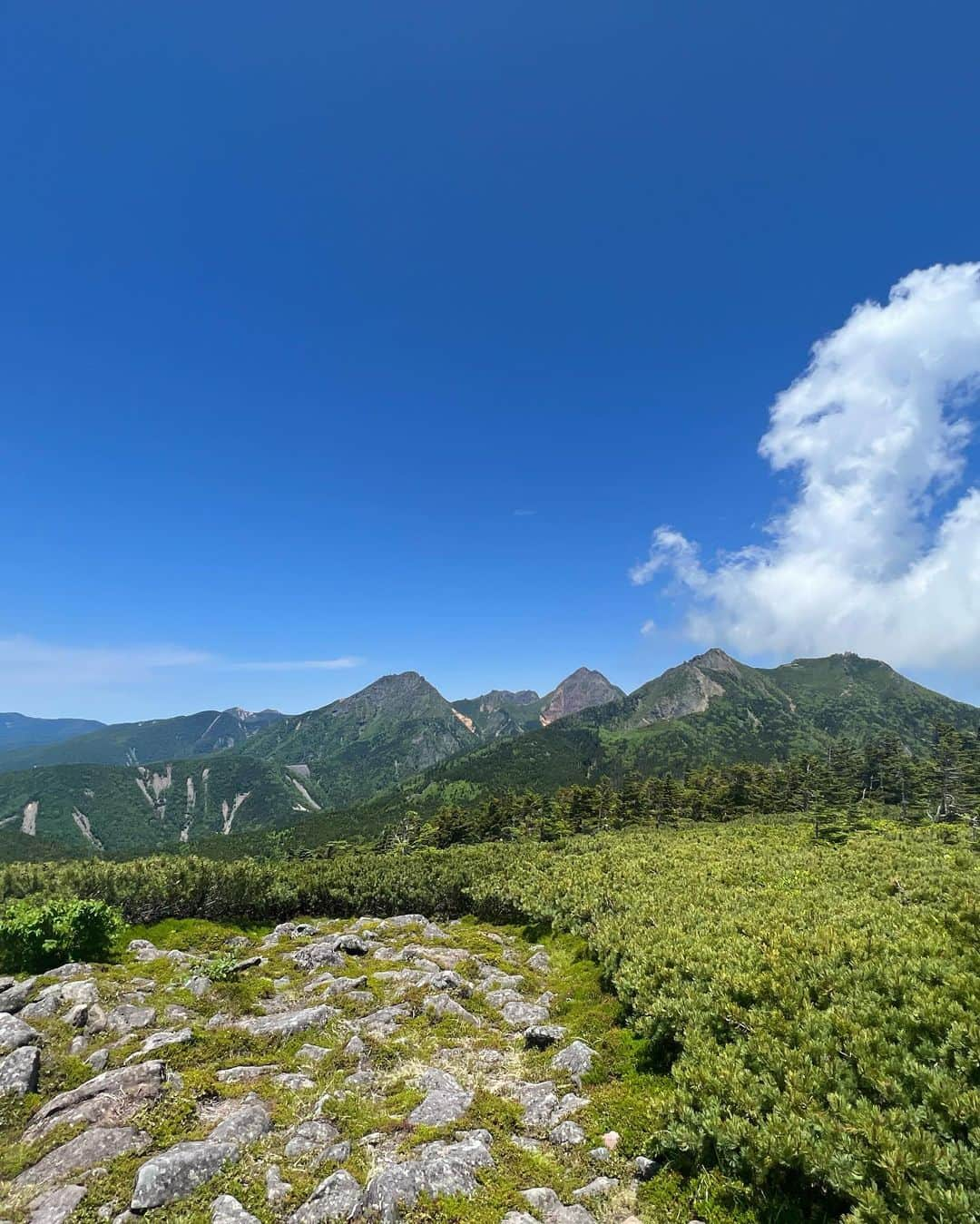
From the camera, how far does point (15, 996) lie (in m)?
23.9

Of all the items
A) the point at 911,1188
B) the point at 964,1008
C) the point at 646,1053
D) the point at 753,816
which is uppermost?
the point at 964,1008

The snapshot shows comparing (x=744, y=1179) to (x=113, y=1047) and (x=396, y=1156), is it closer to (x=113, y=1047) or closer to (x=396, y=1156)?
(x=396, y=1156)

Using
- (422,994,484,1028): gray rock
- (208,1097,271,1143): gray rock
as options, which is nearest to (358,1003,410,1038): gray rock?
(422,994,484,1028): gray rock

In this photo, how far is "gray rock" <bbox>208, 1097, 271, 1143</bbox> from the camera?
1433 centimetres

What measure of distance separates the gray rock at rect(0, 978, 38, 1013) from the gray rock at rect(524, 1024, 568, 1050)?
22370 millimetres

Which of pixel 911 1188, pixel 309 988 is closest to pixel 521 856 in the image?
pixel 309 988

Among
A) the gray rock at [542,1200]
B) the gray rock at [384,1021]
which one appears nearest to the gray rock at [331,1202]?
the gray rock at [542,1200]

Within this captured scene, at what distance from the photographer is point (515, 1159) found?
14070 millimetres

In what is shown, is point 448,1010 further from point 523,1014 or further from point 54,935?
point 54,935

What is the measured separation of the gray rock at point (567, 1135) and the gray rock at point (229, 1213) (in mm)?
7916

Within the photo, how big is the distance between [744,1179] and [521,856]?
4859cm

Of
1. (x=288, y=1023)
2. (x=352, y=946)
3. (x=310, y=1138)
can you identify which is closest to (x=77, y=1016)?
(x=288, y=1023)

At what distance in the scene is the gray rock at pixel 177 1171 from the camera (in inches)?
475

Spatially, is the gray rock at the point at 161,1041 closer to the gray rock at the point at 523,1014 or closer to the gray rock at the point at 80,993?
the gray rock at the point at 80,993
